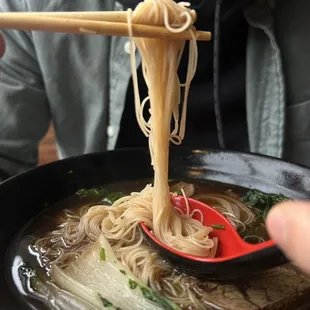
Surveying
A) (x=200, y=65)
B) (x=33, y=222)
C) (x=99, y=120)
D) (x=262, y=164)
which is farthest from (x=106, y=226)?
(x=200, y=65)

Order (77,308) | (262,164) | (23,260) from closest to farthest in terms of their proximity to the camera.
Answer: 1. (77,308)
2. (23,260)
3. (262,164)

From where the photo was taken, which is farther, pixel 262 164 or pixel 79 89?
pixel 79 89

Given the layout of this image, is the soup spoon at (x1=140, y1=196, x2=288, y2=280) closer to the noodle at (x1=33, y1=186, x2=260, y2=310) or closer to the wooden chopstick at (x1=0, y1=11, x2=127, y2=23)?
the noodle at (x1=33, y1=186, x2=260, y2=310)

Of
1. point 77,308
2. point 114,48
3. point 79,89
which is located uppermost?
point 114,48

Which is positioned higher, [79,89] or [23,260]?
[79,89]

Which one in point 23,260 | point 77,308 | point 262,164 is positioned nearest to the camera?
point 77,308

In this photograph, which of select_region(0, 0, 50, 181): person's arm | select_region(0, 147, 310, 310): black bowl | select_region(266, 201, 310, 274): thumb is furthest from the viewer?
select_region(0, 0, 50, 181): person's arm

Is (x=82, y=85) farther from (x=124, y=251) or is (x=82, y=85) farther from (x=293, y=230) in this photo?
(x=293, y=230)

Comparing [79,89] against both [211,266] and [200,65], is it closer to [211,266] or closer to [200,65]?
[200,65]

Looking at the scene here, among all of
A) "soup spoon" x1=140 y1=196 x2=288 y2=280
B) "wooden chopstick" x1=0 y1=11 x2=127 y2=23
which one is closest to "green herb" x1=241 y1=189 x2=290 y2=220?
"soup spoon" x1=140 y1=196 x2=288 y2=280
